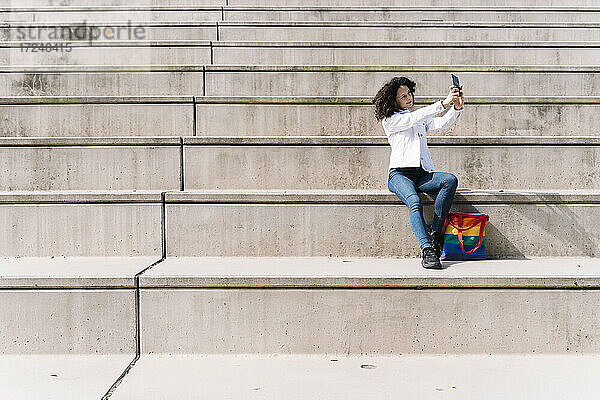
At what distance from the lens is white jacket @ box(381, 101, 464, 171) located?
322 cm

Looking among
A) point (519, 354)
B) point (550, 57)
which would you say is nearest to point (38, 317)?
point (519, 354)

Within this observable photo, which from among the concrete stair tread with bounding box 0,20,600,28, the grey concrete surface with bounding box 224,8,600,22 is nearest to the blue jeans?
the concrete stair tread with bounding box 0,20,600,28

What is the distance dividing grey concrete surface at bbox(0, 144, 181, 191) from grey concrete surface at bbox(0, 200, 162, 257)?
35cm

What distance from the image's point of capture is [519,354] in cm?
257

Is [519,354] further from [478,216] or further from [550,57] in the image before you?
[550,57]

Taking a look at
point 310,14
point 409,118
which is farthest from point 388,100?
point 310,14

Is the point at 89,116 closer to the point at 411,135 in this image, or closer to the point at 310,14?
the point at 411,135

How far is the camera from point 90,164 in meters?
3.34

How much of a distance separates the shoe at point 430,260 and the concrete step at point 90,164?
1445mm

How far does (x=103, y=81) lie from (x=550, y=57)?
363cm

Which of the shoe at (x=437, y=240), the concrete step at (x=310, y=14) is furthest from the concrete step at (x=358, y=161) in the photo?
the concrete step at (x=310, y=14)

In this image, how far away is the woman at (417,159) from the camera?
292 cm

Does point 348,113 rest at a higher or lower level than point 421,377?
higher

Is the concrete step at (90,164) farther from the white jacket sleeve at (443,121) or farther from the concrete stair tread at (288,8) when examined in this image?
the concrete stair tread at (288,8)
